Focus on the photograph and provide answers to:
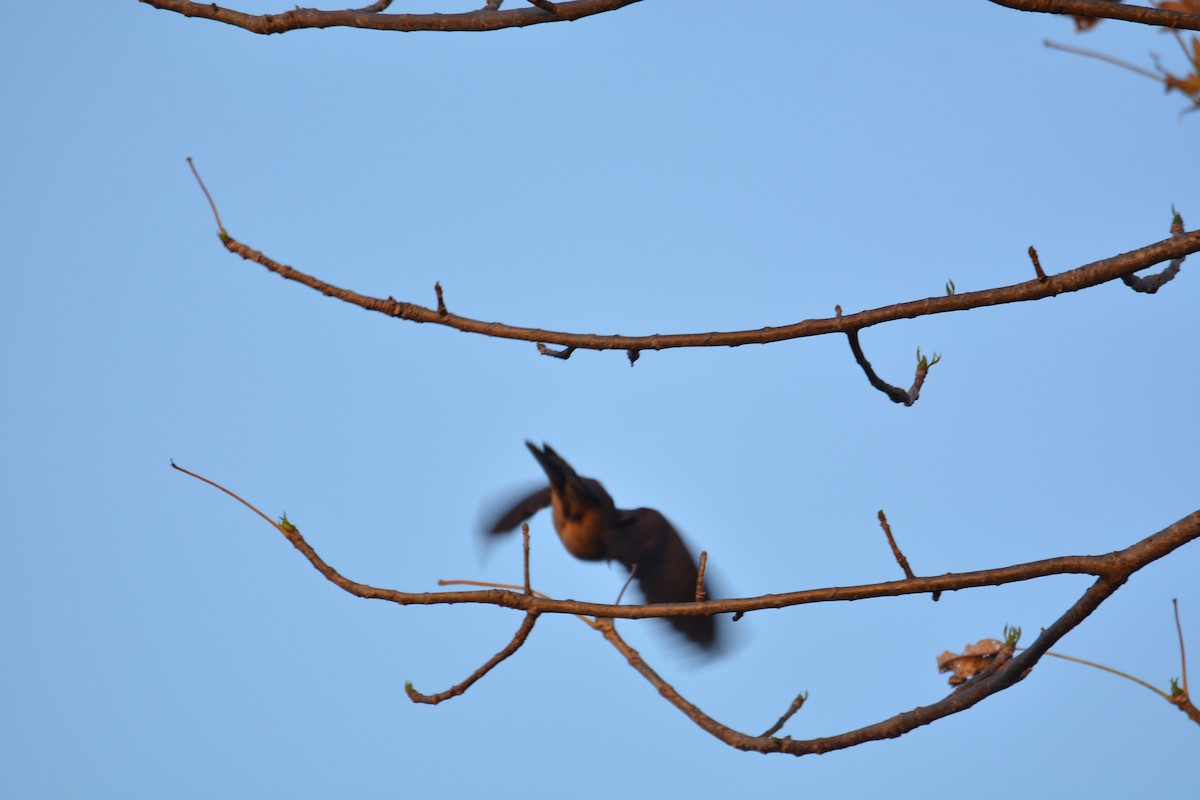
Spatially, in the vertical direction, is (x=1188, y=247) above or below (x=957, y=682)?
above

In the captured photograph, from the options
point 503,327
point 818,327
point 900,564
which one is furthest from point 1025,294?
point 503,327

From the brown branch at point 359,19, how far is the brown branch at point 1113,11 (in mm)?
1020

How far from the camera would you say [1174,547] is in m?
2.93

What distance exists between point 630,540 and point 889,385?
182 inches

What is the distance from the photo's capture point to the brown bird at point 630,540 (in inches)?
293

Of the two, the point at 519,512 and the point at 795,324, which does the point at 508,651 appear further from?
the point at 519,512

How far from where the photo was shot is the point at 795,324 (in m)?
3.17

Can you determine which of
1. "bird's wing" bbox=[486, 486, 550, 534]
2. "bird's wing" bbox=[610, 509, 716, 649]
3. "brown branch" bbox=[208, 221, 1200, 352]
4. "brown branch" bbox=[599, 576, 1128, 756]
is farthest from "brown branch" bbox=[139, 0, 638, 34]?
"bird's wing" bbox=[486, 486, 550, 534]

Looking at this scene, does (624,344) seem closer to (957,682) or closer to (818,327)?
(818,327)

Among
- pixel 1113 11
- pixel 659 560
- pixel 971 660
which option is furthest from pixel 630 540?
pixel 1113 11

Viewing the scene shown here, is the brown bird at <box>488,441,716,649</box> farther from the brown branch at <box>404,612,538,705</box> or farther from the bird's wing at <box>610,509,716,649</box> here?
the brown branch at <box>404,612,538,705</box>

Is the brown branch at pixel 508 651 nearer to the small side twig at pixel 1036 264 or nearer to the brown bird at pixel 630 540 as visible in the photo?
the small side twig at pixel 1036 264

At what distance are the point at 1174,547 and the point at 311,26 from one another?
256 centimetres

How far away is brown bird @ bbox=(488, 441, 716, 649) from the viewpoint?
293 inches
